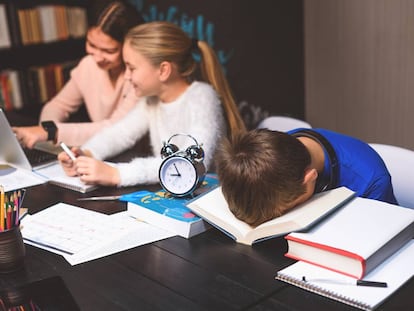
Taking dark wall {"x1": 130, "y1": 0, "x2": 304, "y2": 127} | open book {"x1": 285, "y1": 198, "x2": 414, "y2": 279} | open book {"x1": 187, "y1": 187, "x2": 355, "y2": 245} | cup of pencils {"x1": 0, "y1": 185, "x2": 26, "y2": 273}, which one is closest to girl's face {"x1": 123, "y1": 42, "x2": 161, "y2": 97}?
open book {"x1": 187, "y1": 187, "x2": 355, "y2": 245}

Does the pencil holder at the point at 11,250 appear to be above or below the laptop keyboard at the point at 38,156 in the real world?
above

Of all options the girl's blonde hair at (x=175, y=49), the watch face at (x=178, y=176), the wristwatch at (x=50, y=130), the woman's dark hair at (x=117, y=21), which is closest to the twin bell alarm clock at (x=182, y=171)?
the watch face at (x=178, y=176)

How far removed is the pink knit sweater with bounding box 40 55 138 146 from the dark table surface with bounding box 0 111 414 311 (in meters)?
1.11

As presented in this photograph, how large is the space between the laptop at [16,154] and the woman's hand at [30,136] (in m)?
0.03

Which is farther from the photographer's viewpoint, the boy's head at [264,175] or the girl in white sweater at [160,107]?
the girl in white sweater at [160,107]

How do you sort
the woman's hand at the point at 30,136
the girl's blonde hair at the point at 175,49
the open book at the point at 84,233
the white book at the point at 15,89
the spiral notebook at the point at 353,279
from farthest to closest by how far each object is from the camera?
1. the white book at the point at 15,89
2. the woman's hand at the point at 30,136
3. the girl's blonde hair at the point at 175,49
4. the open book at the point at 84,233
5. the spiral notebook at the point at 353,279

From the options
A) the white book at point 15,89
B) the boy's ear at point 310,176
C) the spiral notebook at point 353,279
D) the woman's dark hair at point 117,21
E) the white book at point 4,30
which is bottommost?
the white book at point 15,89

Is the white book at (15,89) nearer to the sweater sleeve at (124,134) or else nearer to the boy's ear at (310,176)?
the sweater sleeve at (124,134)

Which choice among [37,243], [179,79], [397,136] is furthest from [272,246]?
[397,136]

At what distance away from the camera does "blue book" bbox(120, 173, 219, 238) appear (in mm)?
1435

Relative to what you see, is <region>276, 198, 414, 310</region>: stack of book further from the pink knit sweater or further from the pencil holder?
the pink knit sweater

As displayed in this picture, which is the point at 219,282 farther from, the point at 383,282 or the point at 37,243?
the point at 37,243

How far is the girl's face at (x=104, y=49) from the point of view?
2401mm

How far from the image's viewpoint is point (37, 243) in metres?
1.45
